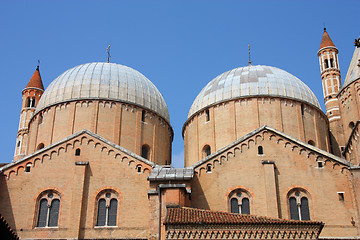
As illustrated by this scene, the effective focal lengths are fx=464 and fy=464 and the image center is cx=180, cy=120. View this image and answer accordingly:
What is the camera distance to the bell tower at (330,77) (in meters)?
35.3

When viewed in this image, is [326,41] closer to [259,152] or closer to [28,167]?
[259,152]

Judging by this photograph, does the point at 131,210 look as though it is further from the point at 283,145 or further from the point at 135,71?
the point at 135,71

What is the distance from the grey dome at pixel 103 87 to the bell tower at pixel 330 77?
12.6 metres

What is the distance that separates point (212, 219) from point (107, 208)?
6.75m

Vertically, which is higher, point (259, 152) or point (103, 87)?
point (103, 87)

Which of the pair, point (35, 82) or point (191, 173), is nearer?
point (191, 173)

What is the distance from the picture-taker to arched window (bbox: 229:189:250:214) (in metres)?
23.1

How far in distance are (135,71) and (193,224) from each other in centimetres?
1893

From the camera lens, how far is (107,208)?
76.4ft

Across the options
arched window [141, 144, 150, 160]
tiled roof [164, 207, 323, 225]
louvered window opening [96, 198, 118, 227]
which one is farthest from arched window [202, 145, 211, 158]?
tiled roof [164, 207, 323, 225]

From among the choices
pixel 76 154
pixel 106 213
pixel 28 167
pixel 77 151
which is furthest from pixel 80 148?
pixel 106 213

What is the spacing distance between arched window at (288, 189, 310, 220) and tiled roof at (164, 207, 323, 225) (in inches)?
183

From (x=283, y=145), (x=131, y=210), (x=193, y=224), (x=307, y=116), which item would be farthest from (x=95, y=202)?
(x=307, y=116)

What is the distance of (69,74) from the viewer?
1304 inches
